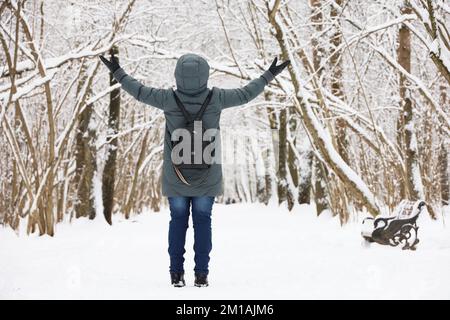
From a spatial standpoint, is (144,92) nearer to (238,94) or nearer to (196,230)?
(238,94)

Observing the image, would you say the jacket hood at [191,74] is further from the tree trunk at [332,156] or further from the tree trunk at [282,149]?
the tree trunk at [282,149]

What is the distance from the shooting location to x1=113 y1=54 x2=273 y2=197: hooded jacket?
3.86 meters

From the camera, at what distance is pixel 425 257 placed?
15.7 feet

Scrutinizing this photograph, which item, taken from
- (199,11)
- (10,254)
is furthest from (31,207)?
(199,11)

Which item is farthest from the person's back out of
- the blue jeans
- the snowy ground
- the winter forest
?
the winter forest

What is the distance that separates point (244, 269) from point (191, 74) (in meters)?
1.88

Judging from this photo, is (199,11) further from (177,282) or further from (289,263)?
(177,282)

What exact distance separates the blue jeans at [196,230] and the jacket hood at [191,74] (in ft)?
2.56

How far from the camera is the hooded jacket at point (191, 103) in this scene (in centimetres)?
386

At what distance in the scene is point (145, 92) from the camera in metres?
3.99

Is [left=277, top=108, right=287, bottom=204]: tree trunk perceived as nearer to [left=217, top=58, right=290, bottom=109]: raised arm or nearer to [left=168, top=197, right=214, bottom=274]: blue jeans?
[left=217, top=58, right=290, bottom=109]: raised arm

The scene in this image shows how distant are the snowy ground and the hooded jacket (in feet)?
2.30

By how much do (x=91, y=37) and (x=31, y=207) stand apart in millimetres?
3777

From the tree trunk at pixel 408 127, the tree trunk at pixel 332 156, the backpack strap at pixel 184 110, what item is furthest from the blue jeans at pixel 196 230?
the tree trunk at pixel 408 127
